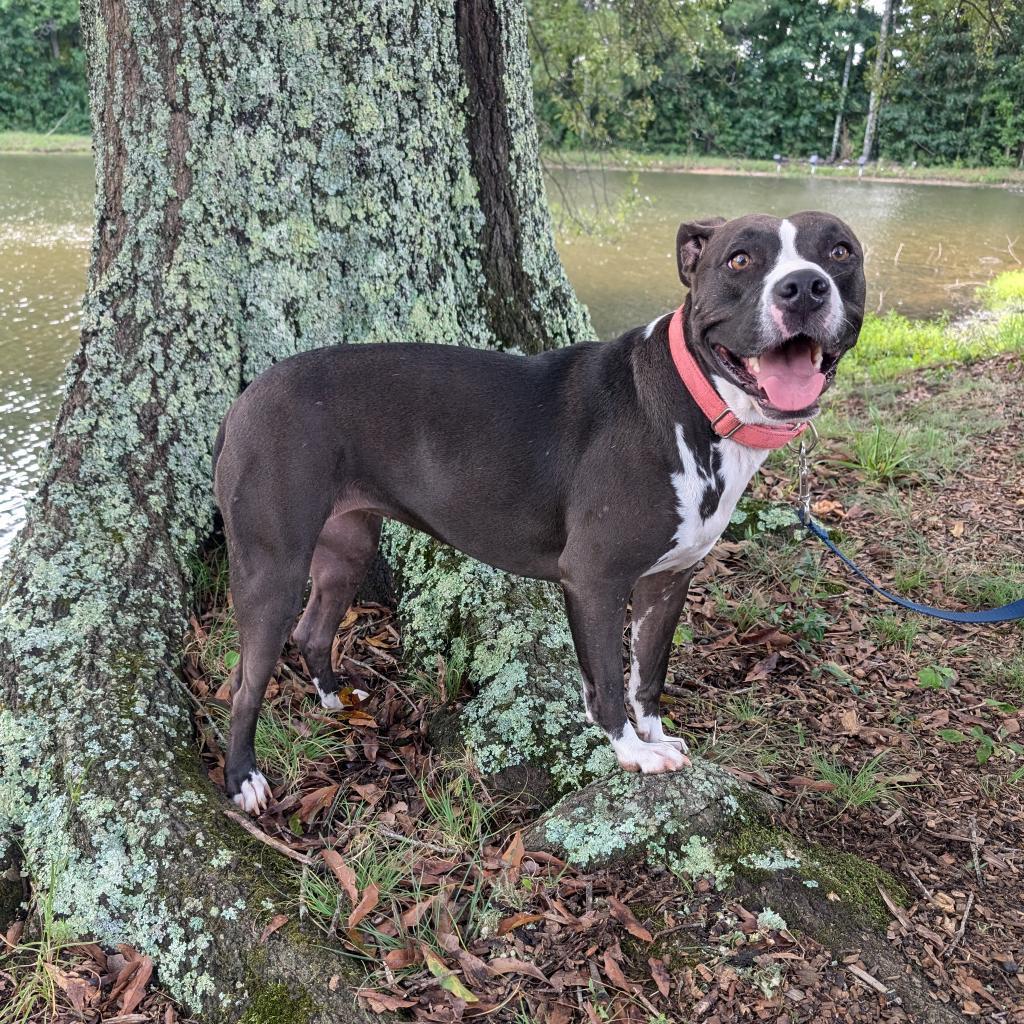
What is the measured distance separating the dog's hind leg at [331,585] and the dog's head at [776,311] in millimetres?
1321

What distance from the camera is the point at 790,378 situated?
237cm

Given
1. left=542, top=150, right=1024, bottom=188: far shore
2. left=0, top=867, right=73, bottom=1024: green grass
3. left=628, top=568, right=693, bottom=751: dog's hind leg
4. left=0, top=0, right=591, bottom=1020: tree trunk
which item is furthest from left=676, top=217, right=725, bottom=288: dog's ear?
left=542, top=150, right=1024, bottom=188: far shore

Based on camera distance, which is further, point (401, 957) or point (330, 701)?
point (330, 701)

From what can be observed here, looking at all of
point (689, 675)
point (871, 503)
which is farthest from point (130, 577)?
point (871, 503)

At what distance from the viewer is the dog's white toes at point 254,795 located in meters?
2.72

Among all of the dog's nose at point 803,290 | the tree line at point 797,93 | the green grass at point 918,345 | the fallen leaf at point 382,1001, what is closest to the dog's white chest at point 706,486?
the dog's nose at point 803,290

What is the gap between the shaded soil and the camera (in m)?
2.17

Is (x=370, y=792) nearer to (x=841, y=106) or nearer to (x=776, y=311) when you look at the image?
(x=776, y=311)

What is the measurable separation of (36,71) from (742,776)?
44344mm

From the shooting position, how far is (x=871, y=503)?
4641 mm

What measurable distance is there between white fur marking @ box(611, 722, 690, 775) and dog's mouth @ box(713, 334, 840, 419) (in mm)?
1016

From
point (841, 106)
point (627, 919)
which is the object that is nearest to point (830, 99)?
point (841, 106)

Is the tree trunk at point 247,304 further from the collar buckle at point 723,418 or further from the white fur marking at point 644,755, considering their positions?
Answer: the collar buckle at point 723,418

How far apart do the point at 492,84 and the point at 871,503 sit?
8.74 ft
